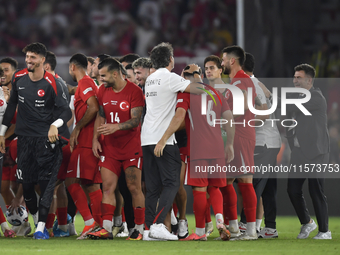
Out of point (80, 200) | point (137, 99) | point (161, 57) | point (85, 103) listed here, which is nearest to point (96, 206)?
point (80, 200)

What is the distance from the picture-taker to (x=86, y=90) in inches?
262

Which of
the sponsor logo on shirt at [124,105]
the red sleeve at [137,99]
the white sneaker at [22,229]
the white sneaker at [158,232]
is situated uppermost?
the red sleeve at [137,99]

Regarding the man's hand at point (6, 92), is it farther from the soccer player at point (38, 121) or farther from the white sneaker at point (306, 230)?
the white sneaker at point (306, 230)

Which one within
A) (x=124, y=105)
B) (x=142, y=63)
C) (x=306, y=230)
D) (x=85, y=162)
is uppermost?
(x=142, y=63)

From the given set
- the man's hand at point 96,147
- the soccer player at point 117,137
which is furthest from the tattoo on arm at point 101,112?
the man's hand at point 96,147

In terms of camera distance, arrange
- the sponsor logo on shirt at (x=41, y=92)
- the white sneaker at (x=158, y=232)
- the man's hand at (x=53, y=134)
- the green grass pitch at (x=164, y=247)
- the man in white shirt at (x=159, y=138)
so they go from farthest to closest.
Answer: the sponsor logo on shirt at (x=41, y=92)
the man's hand at (x=53, y=134)
the man in white shirt at (x=159, y=138)
the white sneaker at (x=158, y=232)
the green grass pitch at (x=164, y=247)

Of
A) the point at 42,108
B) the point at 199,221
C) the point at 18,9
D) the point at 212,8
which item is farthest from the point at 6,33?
the point at 199,221

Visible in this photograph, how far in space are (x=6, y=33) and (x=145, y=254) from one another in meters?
13.9

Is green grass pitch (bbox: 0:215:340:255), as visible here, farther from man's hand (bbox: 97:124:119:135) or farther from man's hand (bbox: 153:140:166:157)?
man's hand (bbox: 97:124:119:135)

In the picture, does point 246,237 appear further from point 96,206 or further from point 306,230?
point 96,206

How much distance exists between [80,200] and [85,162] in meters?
0.45

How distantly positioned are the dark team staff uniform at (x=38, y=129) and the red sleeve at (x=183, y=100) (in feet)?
4.54

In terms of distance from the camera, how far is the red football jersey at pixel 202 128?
6.16m

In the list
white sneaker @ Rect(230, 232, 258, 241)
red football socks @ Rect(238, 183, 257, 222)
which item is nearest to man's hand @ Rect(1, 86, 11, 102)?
red football socks @ Rect(238, 183, 257, 222)
